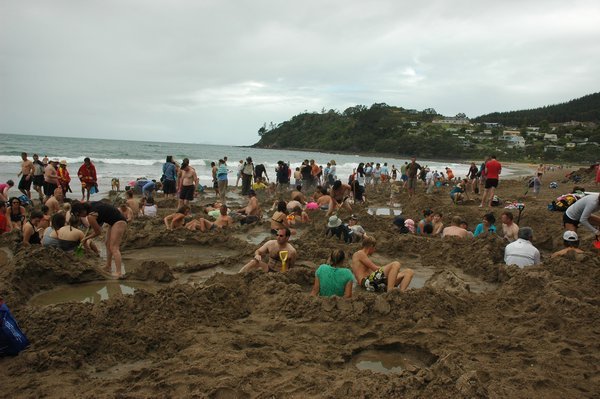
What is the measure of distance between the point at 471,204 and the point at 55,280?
524 inches

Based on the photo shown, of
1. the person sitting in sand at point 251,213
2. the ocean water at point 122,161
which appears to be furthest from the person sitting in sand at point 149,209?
the ocean water at point 122,161

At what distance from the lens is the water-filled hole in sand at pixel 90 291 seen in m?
5.84

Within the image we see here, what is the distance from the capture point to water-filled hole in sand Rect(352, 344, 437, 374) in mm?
3967

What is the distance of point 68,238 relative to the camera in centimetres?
723

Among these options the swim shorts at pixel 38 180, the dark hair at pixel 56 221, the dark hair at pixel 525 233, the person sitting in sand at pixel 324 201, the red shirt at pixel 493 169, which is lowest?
the person sitting in sand at pixel 324 201

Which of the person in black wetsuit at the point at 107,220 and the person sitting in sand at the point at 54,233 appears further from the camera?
the person sitting in sand at the point at 54,233

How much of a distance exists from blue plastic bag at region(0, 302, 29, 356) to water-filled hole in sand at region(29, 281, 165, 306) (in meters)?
1.84

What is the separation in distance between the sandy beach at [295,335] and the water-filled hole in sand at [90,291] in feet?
0.09

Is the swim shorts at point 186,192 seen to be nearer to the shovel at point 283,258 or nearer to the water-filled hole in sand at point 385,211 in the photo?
the water-filled hole in sand at point 385,211

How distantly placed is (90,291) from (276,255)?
108 inches

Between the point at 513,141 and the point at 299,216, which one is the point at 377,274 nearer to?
the point at 299,216

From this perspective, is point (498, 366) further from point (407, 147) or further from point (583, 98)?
point (583, 98)

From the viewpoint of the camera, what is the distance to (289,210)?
1152 centimetres

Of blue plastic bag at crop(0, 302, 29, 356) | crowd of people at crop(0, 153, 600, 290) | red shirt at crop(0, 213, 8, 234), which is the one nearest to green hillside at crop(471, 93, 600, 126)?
crowd of people at crop(0, 153, 600, 290)
